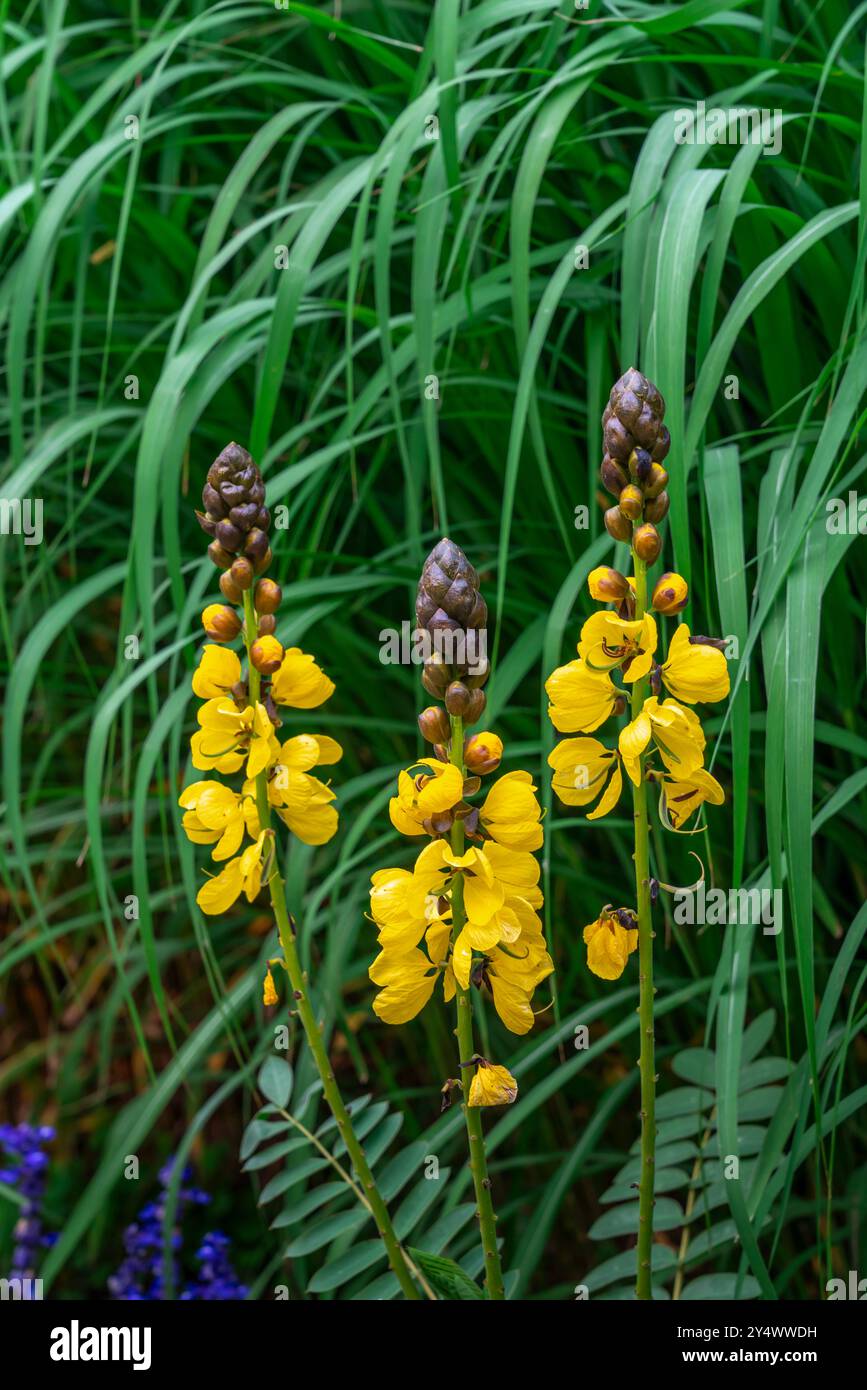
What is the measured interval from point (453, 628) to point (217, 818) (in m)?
0.23

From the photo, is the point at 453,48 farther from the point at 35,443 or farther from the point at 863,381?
the point at 35,443

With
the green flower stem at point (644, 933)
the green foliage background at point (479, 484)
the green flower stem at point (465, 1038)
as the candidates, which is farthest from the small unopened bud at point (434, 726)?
the green foliage background at point (479, 484)

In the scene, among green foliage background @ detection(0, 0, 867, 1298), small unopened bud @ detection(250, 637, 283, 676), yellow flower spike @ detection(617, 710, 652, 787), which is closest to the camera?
yellow flower spike @ detection(617, 710, 652, 787)

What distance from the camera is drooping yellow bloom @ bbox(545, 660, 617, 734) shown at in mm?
851

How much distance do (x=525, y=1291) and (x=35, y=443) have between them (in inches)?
48.2

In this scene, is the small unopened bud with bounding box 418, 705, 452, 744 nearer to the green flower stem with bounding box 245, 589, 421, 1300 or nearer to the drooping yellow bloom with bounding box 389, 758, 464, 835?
the drooping yellow bloom with bounding box 389, 758, 464, 835

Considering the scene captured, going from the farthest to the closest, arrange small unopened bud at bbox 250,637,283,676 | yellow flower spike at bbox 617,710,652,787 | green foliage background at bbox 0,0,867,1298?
1. green foliage background at bbox 0,0,867,1298
2. small unopened bud at bbox 250,637,283,676
3. yellow flower spike at bbox 617,710,652,787

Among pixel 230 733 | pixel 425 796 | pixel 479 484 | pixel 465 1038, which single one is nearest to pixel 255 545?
pixel 230 733

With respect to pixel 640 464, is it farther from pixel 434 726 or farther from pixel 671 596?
pixel 434 726

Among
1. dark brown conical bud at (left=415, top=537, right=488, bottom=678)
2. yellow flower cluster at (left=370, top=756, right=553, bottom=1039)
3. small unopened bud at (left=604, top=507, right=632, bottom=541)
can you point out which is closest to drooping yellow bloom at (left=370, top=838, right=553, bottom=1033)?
yellow flower cluster at (left=370, top=756, right=553, bottom=1039)

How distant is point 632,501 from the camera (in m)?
0.85

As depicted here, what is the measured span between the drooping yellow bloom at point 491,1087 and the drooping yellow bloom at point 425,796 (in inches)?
5.9

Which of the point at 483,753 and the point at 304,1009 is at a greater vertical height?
the point at 483,753

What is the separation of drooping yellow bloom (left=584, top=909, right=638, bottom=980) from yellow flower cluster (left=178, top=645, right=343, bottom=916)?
205mm
